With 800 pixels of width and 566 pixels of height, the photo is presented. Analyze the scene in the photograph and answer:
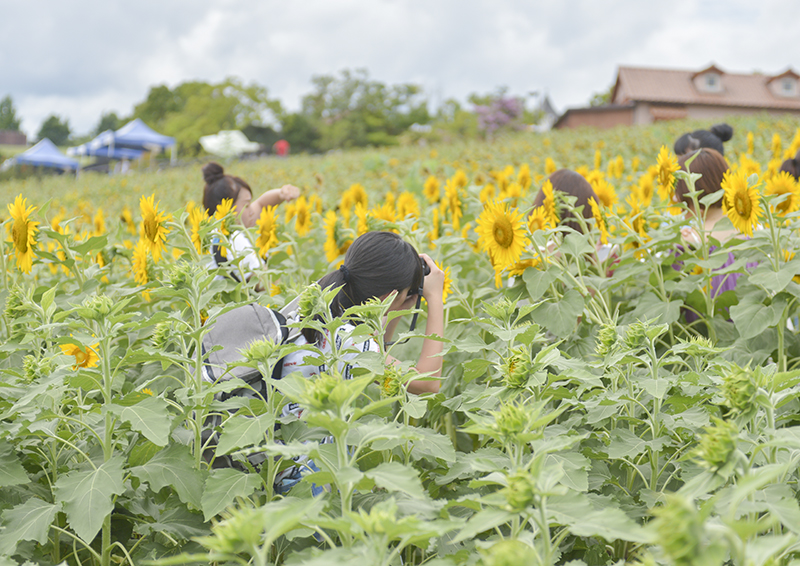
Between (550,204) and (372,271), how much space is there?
39.1 inches

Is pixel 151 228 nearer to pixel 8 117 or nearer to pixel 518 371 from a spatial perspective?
pixel 518 371

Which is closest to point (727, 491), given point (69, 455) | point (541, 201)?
point (69, 455)

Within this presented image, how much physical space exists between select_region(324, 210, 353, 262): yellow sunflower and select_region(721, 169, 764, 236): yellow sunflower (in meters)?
1.57

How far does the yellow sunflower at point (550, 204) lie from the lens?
2.63 metres

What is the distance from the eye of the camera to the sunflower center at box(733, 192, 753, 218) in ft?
7.75

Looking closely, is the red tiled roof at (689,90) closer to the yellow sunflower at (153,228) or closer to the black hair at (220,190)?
the black hair at (220,190)

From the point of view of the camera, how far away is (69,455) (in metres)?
1.90

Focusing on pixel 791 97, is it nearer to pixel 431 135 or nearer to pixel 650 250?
Result: pixel 431 135

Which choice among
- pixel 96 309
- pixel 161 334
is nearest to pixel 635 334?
pixel 161 334

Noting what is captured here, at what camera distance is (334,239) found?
3146 mm

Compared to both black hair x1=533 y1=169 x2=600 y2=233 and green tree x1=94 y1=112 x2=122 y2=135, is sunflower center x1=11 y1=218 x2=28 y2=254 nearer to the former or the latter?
black hair x1=533 y1=169 x2=600 y2=233

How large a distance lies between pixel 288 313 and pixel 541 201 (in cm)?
144

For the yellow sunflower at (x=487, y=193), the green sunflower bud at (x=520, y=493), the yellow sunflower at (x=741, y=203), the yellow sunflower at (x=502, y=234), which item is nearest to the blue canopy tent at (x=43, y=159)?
the yellow sunflower at (x=487, y=193)

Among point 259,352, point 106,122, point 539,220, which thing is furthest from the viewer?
point 106,122
